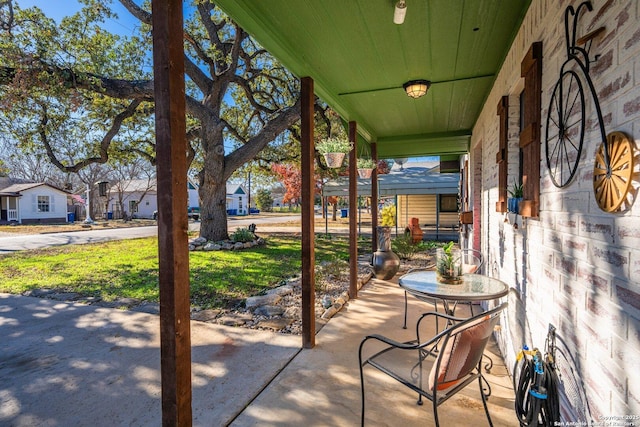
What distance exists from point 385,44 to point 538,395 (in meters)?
2.58

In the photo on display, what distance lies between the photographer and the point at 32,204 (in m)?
21.7

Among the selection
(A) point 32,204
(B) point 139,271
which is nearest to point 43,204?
(A) point 32,204

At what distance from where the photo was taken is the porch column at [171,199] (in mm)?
1465

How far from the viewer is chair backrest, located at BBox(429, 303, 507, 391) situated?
5.12 ft

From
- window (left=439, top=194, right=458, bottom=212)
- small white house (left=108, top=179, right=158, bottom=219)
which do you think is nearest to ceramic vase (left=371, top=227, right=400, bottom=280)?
window (left=439, top=194, right=458, bottom=212)

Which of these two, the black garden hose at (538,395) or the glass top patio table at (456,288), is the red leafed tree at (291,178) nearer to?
the glass top patio table at (456,288)

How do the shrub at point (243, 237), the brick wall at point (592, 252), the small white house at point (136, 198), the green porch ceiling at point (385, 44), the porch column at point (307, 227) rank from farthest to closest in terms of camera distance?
the small white house at point (136, 198)
the shrub at point (243, 237)
the porch column at point (307, 227)
the green porch ceiling at point (385, 44)
the brick wall at point (592, 252)

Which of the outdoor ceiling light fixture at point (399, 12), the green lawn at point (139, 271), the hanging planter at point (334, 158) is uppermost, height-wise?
the outdoor ceiling light fixture at point (399, 12)

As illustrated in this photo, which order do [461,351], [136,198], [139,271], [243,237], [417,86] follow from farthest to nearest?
[136,198]
[243,237]
[139,271]
[417,86]
[461,351]

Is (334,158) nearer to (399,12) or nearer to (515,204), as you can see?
(399,12)

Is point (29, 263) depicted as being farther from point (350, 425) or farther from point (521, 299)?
point (521, 299)

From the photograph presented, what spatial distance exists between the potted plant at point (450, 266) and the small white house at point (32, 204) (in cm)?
2728

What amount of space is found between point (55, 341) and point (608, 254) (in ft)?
14.4

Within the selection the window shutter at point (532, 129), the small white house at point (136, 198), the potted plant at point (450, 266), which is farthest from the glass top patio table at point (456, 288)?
the small white house at point (136, 198)
